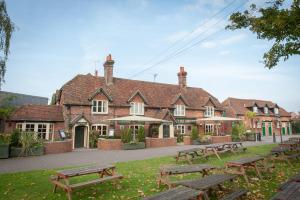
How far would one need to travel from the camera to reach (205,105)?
34.8 m

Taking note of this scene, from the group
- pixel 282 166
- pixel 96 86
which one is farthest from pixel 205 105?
pixel 282 166

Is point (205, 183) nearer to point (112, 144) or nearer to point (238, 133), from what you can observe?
point (112, 144)

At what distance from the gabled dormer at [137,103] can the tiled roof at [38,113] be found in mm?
8364

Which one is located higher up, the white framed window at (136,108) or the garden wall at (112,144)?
the white framed window at (136,108)

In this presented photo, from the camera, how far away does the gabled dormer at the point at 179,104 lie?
3198 cm

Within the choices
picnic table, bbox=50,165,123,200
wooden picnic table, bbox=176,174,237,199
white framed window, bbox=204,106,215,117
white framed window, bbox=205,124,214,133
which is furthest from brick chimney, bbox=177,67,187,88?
wooden picnic table, bbox=176,174,237,199

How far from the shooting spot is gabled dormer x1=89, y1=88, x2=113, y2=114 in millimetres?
25987

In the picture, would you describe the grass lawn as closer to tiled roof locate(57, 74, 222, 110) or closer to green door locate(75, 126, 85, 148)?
green door locate(75, 126, 85, 148)

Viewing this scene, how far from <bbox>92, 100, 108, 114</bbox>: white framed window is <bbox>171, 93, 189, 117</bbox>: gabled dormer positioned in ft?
32.0

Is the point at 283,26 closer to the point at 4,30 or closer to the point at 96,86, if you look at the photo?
the point at 4,30

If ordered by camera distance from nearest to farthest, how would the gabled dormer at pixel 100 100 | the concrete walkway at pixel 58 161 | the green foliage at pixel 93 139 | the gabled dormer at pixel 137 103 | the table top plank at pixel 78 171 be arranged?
the table top plank at pixel 78 171
the concrete walkway at pixel 58 161
the green foliage at pixel 93 139
the gabled dormer at pixel 100 100
the gabled dormer at pixel 137 103

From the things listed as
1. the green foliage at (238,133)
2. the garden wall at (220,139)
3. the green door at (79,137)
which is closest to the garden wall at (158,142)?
the garden wall at (220,139)

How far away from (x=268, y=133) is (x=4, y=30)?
48.2 metres

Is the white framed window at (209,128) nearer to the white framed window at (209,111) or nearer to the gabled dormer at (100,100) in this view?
the white framed window at (209,111)
